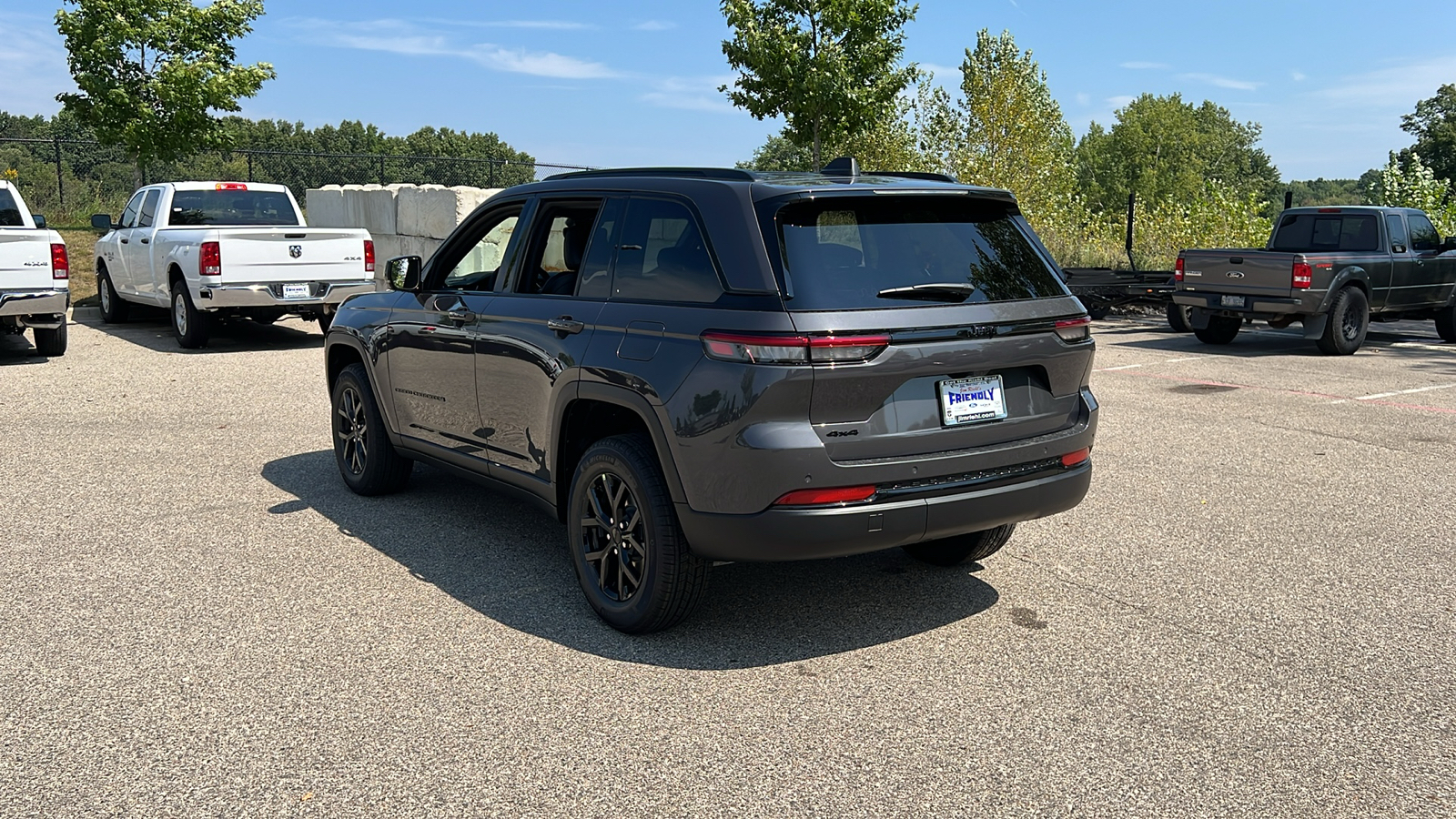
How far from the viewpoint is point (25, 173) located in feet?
102

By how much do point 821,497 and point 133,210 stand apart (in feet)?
48.8

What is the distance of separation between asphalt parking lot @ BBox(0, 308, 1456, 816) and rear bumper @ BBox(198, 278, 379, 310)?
6.09m

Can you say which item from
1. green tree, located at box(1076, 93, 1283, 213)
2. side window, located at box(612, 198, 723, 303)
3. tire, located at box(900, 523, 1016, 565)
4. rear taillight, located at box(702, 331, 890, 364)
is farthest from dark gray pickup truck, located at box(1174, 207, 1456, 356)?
green tree, located at box(1076, 93, 1283, 213)

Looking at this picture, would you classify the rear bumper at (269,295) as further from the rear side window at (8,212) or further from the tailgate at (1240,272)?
the tailgate at (1240,272)

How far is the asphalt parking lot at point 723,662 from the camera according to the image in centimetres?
350

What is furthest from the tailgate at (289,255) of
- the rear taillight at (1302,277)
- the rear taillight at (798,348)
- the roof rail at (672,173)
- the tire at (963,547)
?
the rear taillight at (1302,277)

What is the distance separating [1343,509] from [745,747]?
15.1 feet

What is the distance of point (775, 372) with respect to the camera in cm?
407

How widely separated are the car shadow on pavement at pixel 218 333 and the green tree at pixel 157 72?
23.1 feet

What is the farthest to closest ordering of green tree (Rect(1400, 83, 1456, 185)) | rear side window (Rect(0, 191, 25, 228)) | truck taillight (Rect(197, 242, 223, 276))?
1. green tree (Rect(1400, 83, 1456, 185))
2. truck taillight (Rect(197, 242, 223, 276))
3. rear side window (Rect(0, 191, 25, 228))

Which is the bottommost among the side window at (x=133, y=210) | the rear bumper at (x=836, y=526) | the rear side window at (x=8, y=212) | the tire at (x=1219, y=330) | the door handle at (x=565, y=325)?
the rear bumper at (x=836, y=526)

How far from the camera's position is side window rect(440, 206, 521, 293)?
19.2 ft

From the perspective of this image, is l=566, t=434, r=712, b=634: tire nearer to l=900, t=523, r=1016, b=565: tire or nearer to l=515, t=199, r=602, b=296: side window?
l=515, t=199, r=602, b=296: side window

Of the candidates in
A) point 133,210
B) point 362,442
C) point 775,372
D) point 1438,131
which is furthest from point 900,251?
point 1438,131
